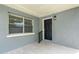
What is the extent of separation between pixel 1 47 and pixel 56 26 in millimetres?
3922

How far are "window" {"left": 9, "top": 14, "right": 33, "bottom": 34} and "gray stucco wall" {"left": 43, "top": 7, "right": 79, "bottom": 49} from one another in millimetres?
1976

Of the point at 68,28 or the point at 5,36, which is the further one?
the point at 68,28

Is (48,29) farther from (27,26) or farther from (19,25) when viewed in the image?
(19,25)

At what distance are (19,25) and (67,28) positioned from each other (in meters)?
2.91

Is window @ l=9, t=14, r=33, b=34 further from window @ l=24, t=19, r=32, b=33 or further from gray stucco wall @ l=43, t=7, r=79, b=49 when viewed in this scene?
gray stucco wall @ l=43, t=7, r=79, b=49

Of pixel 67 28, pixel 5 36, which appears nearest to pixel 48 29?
pixel 67 28

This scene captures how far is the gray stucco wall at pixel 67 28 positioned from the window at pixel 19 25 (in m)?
1.98

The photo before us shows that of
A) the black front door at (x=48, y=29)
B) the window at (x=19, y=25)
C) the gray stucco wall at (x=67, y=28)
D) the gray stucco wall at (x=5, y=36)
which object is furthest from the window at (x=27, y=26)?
the gray stucco wall at (x=67, y=28)

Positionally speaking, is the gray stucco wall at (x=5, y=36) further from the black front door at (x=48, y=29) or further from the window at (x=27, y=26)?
the black front door at (x=48, y=29)

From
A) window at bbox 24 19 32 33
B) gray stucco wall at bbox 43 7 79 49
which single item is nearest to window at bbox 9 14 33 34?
window at bbox 24 19 32 33

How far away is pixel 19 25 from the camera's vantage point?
5.32m

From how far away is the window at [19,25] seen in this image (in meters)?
4.62
